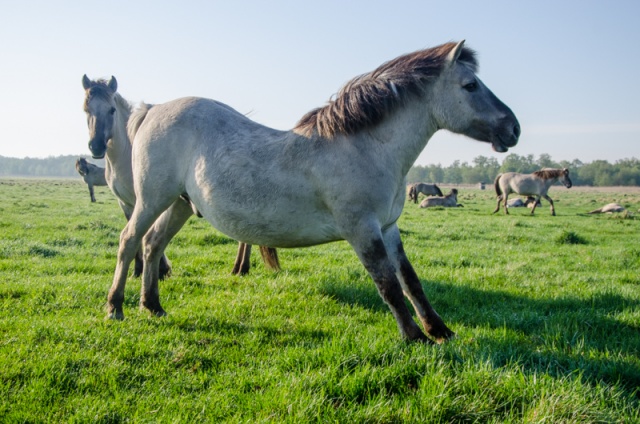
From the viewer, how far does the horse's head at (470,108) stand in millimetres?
3916

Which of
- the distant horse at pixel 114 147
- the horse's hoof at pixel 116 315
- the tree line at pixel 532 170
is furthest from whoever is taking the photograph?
the tree line at pixel 532 170

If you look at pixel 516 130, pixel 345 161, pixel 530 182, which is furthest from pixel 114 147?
pixel 530 182

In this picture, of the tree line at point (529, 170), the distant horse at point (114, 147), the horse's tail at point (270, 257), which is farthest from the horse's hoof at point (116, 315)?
the tree line at point (529, 170)

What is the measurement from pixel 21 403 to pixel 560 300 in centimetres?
550

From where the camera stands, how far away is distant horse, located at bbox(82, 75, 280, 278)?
6.56 meters

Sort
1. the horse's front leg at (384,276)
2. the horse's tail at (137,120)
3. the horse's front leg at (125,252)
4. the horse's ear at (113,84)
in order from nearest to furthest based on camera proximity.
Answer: the horse's front leg at (384,276), the horse's front leg at (125,252), the horse's tail at (137,120), the horse's ear at (113,84)

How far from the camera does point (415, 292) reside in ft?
13.6

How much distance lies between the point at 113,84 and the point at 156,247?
11.8ft

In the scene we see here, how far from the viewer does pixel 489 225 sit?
598 inches

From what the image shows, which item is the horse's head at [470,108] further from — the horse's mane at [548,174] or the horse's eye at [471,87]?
the horse's mane at [548,174]

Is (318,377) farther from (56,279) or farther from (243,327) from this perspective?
(56,279)

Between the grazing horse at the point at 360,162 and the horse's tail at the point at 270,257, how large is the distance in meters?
2.34

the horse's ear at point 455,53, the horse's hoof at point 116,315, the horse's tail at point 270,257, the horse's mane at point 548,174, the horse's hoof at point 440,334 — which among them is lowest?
the horse's hoof at point 116,315

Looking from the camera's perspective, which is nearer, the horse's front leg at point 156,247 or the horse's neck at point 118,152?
the horse's front leg at point 156,247
